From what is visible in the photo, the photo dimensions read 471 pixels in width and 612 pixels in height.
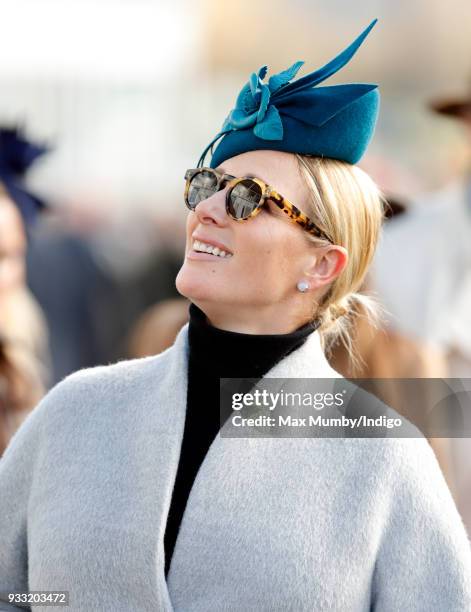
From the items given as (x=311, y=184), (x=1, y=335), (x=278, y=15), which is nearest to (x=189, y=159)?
(x=278, y=15)

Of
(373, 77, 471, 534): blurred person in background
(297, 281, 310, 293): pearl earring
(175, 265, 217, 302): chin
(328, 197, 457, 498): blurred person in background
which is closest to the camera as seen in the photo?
(175, 265, 217, 302): chin

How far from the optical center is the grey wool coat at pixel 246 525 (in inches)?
93.1

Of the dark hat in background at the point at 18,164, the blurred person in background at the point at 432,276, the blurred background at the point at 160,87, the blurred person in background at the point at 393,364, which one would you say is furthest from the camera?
the blurred background at the point at 160,87

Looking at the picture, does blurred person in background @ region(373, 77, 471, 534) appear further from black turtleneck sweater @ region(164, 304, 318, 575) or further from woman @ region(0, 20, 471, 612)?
black turtleneck sweater @ region(164, 304, 318, 575)

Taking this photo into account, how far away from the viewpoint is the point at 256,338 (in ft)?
8.25

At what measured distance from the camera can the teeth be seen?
2.53 m

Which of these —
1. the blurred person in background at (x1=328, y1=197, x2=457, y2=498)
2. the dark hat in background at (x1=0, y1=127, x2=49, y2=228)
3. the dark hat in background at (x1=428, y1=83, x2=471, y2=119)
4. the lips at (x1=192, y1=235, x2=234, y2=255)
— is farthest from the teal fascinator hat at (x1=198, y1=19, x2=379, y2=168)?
the dark hat in background at (x1=428, y1=83, x2=471, y2=119)

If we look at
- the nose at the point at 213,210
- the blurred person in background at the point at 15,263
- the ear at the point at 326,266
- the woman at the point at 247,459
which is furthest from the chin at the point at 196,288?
the blurred person in background at the point at 15,263

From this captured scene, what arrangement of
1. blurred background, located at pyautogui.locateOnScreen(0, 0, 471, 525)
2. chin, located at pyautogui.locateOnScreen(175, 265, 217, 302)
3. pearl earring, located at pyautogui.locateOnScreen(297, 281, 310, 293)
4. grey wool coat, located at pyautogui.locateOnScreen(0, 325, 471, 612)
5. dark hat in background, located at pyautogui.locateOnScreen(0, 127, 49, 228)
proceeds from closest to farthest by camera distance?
grey wool coat, located at pyautogui.locateOnScreen(0, 325, 471, 612)
chin, located at pyautogui.locateOnScreen(175, 265, 217, 302)
pearl earring, located at pyautogui.locateOnScreen(297, 281, 310, 293)
dark hat in background, located at pyautogui.locateOnScreen(0, 127, 49, 228)
blurred background, located at pyautogui.locateOnScreen(0, 0, 471, 525)

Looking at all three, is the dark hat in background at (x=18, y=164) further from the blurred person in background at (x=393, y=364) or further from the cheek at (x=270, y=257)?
the cheek at (x=270, y=257)

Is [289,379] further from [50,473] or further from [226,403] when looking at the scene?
[50,473]

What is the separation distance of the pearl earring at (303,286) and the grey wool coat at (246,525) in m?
0.18

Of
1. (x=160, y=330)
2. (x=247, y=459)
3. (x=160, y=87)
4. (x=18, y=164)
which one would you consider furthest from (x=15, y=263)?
(x=160, y=87)

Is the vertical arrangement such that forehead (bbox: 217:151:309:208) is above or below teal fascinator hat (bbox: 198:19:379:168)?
below
